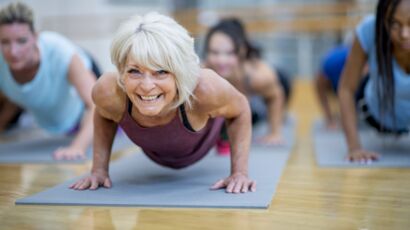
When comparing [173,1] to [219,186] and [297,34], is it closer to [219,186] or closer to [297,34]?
[297,34]

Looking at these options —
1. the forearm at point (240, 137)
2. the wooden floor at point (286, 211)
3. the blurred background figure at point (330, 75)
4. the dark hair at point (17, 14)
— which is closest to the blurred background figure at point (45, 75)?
the dark hair at point (17, 14)

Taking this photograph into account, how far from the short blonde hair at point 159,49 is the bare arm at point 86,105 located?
0.85 metres

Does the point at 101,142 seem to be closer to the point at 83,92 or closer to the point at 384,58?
the point at 83,92

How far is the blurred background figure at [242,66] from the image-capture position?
2.60 metres

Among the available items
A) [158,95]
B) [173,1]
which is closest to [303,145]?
[158,95]

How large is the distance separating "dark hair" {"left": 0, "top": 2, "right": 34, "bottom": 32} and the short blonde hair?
Result: 87 centimetres

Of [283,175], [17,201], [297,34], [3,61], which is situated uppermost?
[3,61]

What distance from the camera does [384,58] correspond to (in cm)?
198

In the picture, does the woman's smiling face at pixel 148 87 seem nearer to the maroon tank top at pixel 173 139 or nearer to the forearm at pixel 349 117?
the maroon tank top at pixel 173 139

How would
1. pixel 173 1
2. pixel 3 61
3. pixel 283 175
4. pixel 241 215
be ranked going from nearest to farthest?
pixel 241 215, pixel 283 175, pixel 3 61, pixel 173 1

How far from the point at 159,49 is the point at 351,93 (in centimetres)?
103

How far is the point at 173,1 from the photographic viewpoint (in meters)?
6.49

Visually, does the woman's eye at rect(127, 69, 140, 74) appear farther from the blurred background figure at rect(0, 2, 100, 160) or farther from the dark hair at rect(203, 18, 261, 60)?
the dark hair at rect(203, 18, 261, 60)

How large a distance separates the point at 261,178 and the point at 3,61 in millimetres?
1275
